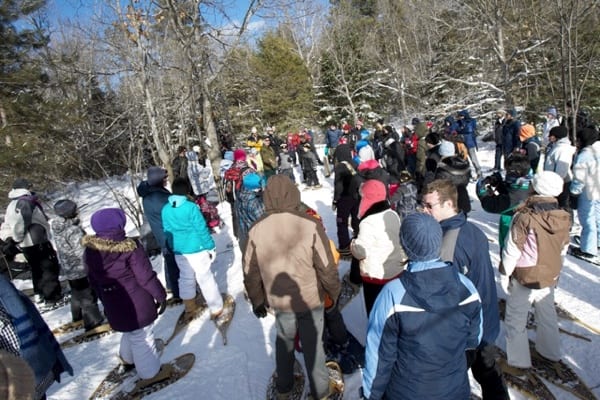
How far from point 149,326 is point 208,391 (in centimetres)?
82

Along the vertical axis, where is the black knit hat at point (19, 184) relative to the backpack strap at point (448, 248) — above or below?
above

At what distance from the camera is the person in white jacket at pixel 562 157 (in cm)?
507

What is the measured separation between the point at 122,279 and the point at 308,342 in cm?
167

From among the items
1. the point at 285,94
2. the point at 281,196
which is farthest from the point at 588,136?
the point at 285,94

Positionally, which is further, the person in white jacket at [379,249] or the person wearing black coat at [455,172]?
the person wearing black coat at [455,172]

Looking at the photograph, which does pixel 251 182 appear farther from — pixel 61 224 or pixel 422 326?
pixel 422 326

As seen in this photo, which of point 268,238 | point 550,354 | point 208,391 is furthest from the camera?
point 208,391

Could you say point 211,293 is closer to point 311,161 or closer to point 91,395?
point 91,395

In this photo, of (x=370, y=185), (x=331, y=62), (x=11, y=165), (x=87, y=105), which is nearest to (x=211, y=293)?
(x=370, y=185)

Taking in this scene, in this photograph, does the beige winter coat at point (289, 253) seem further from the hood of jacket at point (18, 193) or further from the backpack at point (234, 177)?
the hood of jacket at point (18, 193)

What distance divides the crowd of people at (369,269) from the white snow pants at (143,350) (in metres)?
0.01

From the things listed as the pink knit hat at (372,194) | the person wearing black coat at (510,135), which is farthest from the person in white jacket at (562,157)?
the person wearing black coat at (510,135)

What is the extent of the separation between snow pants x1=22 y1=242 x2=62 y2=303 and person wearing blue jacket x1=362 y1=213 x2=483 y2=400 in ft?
18.5

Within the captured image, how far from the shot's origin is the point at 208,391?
3197 millimetres
